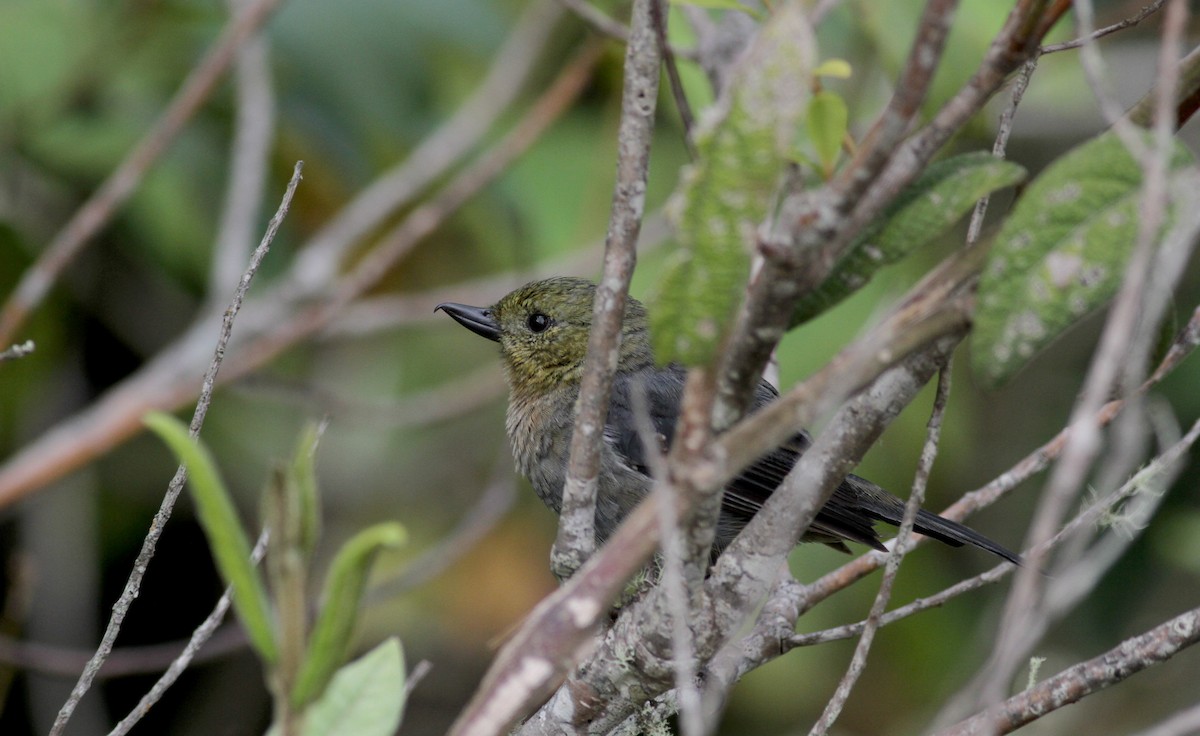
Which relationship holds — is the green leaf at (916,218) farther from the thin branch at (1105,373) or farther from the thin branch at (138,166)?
the thin branch at (138,166)

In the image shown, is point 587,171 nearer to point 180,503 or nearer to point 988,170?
point 180,503

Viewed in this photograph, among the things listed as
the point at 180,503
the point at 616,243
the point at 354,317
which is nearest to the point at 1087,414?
the point at 616,243

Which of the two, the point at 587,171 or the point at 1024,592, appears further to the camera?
the point at 587,171

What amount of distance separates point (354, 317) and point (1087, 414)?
360cm

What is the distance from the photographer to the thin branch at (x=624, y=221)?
1653 millimetres

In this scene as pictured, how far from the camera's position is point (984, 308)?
1.22m

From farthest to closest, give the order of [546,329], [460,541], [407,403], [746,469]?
[407,403] < [546,329] < [460,541] < [746,469]

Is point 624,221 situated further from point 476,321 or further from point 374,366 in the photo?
point 374,366

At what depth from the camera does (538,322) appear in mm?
4023

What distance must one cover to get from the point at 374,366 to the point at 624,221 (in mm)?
3556

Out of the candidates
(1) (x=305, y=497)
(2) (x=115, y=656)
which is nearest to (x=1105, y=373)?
(1) (x=305, y=497)

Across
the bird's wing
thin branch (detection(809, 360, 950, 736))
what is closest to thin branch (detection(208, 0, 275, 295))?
the bird's wing

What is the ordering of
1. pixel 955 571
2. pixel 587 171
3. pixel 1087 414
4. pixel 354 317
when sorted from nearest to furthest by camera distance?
pixel 1087 414
pixel 354 317
pixel 587 171
pixel 955 571

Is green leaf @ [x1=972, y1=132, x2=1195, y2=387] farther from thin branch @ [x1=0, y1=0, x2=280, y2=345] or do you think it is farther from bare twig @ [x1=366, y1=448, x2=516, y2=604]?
thin branch @ [x1=0, y1=0, x2=280, y2=345]
